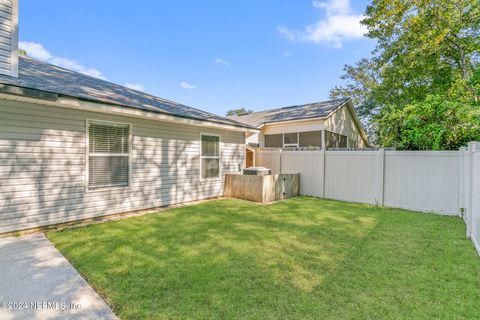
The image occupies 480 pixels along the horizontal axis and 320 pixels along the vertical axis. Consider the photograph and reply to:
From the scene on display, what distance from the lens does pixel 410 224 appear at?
5480mm

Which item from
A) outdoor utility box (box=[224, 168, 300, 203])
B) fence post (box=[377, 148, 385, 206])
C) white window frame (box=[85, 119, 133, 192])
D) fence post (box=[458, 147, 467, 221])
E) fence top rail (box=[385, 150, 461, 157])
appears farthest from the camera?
outdoor utility box (box=[224, 168, 300, 203])

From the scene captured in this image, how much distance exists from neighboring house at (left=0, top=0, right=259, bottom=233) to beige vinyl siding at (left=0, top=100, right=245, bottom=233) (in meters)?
0.01

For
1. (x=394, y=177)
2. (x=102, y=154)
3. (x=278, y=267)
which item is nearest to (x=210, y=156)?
(x=102, y=154)

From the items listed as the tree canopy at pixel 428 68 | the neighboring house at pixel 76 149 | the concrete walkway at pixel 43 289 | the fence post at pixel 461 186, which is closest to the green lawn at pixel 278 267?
the concrete walkway at pixel 43 289

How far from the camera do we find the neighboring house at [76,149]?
14.8ft

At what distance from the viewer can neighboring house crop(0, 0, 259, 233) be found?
4508mm

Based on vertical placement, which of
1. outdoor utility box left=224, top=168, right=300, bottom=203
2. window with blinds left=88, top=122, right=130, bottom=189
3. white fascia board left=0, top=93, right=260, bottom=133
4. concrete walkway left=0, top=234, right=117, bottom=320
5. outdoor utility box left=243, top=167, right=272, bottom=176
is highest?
white fascia board left=0, top=93, right=260, bottom=133

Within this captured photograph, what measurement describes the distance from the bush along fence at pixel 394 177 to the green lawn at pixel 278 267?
791mm

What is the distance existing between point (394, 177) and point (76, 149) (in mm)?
8335

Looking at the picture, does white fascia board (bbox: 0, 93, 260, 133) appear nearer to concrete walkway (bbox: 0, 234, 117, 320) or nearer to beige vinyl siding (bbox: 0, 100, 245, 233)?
beige vinyl siding (bbox: 0, 100, 245, 233)

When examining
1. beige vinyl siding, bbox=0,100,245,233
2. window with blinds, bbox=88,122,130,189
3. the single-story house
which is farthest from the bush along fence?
window with blinds, bbox=88,122,130,189

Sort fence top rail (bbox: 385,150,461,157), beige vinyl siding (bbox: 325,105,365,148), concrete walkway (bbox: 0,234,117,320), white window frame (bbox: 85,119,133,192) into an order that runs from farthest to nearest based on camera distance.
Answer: beige vinyl siding (bbox: 325,105,365,148) → fence top rail (bbox: 385,150,461,157) → white window frame (bbox: 85,119,133,192) → concrete walkway (bbox: 0,234,117,320)

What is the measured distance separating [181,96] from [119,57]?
1023 centimetres

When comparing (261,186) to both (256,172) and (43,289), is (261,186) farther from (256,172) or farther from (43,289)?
(43,289)
